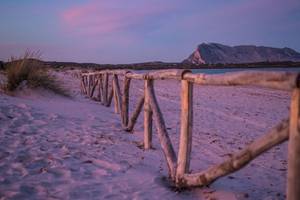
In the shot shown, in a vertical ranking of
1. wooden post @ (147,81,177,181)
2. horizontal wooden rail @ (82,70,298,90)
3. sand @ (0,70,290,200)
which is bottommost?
sand @ (0,70,290,200)

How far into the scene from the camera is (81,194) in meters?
3.09

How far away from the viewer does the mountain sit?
92.7 m

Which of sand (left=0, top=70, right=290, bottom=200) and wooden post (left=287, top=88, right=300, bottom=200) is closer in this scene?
wooden post (left=287, top=88, right=300, bottom=200)

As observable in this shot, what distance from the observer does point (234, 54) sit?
329 feet

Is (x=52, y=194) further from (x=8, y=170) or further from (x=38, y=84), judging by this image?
(x=38, y=84)

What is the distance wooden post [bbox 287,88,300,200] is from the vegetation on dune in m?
8.53

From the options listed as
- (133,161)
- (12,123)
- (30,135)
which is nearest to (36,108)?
(12,123)

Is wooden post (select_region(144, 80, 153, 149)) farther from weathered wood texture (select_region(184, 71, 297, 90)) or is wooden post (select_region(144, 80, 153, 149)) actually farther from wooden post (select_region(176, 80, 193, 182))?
weathered wood texture (select_region(184, 71, 297, 90))

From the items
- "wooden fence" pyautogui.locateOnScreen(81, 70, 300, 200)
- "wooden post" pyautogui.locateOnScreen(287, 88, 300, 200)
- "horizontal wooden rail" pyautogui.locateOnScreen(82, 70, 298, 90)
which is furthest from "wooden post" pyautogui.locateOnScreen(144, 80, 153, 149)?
"wooden post" pyautogui.locateOnScreen(287, 88, 300, 200)

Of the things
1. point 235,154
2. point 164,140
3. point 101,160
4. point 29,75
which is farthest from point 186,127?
point 29,75

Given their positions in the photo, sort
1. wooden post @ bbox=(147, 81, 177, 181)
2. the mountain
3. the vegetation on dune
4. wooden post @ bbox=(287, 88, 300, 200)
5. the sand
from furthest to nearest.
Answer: the mountain
the vegetation on dune
wooden post @ bbox=(147, 81, 177, 181)
the sand
wooden post @ bbox=(287, 88, 300, 200)

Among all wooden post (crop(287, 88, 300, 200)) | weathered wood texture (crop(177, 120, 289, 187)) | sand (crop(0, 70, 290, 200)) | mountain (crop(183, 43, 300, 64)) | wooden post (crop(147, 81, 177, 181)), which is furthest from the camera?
mountain (crop(183, 43, 300, 64))

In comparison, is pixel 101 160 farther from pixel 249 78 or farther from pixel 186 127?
pixel 249 78

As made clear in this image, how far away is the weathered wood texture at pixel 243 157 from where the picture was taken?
2006 mm
